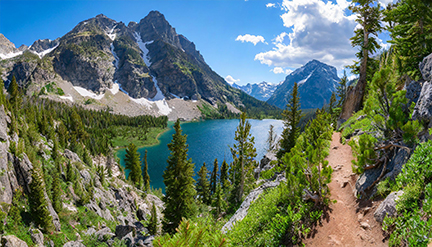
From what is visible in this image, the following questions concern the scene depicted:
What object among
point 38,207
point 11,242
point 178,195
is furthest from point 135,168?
point 178,195

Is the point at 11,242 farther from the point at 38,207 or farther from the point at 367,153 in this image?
the point at 367,153

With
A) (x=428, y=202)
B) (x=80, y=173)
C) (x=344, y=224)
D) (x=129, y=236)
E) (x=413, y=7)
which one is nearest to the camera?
A: (x=428, y=202)

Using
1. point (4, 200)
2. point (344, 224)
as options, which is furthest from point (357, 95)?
point (4, 200)

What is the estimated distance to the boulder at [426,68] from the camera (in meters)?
7.38

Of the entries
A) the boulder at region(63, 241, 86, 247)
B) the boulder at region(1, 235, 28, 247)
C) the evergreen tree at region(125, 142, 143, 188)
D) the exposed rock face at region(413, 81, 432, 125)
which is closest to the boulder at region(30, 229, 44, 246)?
the boulder at region(1, 235, 28, 247)

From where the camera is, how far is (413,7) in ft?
30.2

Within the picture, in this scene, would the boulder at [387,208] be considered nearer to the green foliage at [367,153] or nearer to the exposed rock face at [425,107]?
the green foliage at [367,153]

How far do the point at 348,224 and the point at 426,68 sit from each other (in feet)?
23.6

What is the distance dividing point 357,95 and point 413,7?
506 inches

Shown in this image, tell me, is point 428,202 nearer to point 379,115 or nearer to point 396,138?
point 396,138

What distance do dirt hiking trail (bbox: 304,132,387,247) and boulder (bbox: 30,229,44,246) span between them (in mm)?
24181

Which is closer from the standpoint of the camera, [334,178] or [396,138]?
[396,138]

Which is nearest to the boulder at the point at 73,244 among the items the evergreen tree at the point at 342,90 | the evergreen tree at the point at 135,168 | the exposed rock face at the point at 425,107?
the exposed rock face at the point at 425,107

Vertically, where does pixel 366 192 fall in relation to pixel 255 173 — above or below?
above
